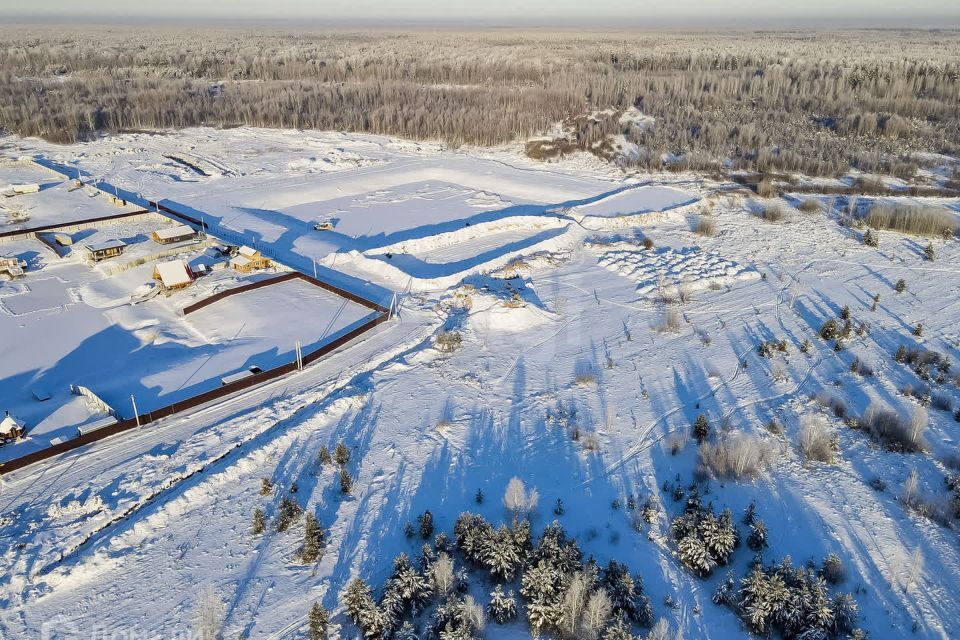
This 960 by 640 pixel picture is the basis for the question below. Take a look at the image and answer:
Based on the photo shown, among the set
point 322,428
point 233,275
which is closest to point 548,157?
point 233,275

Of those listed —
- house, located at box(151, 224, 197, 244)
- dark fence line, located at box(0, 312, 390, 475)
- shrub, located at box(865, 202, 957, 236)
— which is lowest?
dark fence line, located at box(0, 312, 390, 475)

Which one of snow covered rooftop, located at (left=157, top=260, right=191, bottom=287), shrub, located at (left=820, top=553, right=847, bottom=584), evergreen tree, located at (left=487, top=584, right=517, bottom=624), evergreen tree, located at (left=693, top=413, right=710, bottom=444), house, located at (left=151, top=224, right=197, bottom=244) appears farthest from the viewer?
house, located at (left=151, top=224, right=197, bottom=244)

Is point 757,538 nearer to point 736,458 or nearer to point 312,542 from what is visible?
point 736,458

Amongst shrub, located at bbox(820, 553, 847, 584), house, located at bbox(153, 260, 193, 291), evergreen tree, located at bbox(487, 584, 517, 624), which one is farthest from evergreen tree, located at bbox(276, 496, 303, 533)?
house, located at bbox(153, 260, 193, 291)

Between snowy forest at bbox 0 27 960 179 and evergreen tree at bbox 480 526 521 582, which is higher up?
snowy forest at bbox 0 27 960 179

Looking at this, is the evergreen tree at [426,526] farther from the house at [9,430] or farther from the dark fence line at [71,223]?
the dark fence line at [71,223]

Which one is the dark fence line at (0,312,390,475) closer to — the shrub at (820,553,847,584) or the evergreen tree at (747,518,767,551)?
the evergreen tree at (747,518,767,551)
